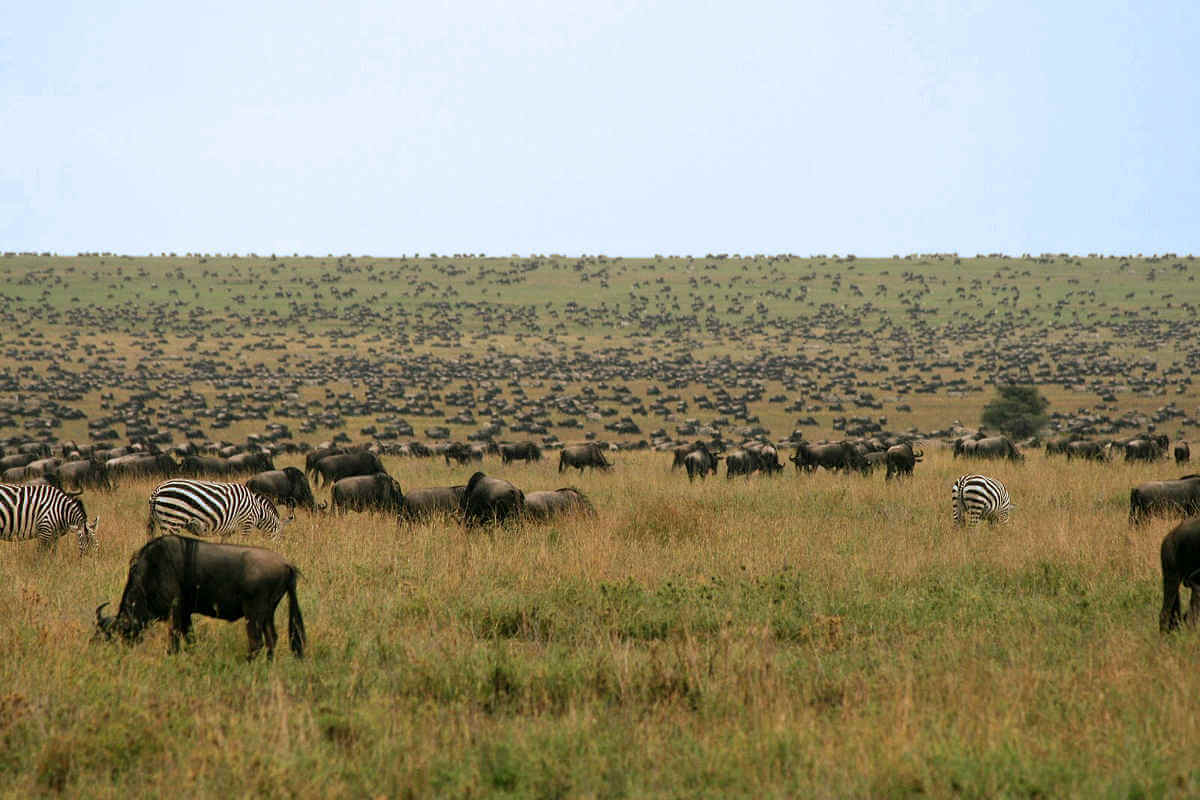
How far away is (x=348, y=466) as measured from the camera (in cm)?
→ 2645

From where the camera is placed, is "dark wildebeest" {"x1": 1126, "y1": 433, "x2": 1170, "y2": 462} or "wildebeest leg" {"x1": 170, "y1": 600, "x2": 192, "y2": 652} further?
"dark wildebeest" {"x1": 1126, "y1": 433, "x2": 1170, "y2": 462}

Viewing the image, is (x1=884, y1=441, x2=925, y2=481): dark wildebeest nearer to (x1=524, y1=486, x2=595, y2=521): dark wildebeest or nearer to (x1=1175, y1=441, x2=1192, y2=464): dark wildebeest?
(x1=1175, y1=441, x2=1192, y2=464): dark wildebeest

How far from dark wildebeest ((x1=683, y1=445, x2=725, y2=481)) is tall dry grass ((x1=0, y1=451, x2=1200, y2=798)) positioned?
13897 mm

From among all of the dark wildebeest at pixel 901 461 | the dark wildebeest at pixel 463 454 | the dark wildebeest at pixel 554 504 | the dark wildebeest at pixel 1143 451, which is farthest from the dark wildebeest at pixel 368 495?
the dark wildebeest at pixel 1143 451

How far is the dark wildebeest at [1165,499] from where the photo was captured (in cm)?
1532

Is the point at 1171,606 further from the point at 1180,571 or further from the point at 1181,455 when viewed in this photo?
Result: the point at 1181,455

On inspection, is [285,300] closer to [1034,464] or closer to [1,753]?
[1034,464]

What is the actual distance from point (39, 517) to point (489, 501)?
6.46m

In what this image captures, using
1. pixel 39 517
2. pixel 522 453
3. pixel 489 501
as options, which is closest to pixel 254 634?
pixel 39 517

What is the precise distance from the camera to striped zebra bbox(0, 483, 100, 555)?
13.5 metres

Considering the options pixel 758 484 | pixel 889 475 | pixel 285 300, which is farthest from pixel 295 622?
pixel 285 300

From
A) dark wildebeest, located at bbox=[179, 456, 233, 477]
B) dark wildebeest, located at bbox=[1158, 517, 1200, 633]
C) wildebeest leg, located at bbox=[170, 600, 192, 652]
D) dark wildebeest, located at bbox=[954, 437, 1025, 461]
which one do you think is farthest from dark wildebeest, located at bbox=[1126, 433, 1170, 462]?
wildebeest leg, located at bbox=[170, 600, 192, 652]

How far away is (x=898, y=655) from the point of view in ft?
28.8

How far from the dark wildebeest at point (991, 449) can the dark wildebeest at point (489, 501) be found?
18939 millimetres
